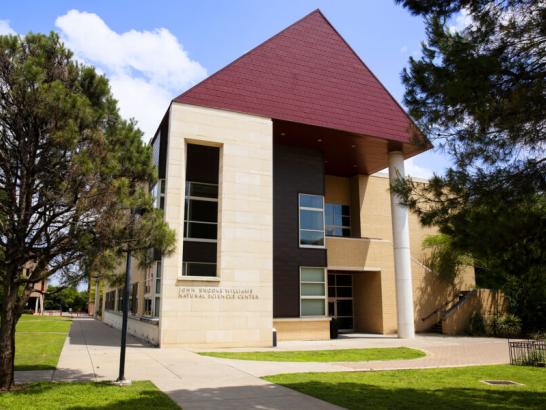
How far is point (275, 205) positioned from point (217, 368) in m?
11.5

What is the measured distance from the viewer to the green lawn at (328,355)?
51.0 feet

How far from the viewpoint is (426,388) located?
10.2 meters

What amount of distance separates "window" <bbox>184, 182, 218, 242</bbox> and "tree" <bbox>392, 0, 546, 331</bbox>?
14.1 m

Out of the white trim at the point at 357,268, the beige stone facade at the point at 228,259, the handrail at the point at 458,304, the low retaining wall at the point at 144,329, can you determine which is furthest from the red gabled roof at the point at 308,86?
the handrail at the point at 458,304

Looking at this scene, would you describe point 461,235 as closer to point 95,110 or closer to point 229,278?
point 95,110

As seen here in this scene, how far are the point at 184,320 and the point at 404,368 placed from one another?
893 centimetres

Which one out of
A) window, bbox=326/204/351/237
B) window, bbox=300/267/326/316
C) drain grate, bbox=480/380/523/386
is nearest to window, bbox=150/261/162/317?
window, bbox=300/267/326/316

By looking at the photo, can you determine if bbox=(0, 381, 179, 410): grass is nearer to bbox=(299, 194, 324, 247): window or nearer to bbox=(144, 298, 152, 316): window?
bbox=(144, 298, 152, 316): window

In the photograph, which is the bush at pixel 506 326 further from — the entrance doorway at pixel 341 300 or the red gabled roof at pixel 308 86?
the red gabled roof at pixel 308 86

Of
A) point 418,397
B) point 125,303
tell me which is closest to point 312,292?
point 125,303

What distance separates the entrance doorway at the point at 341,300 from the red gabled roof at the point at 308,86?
9568 millimetres

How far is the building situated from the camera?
774 inches

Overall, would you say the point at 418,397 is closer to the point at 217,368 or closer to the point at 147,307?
the point at 217,368

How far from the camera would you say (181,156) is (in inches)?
796
